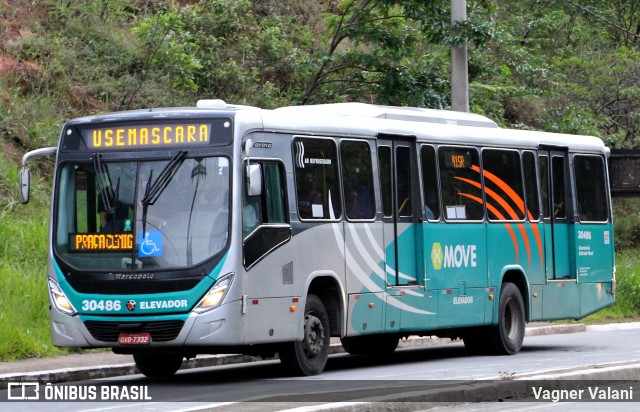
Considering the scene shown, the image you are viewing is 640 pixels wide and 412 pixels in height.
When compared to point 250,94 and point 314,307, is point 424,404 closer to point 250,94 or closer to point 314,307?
point 314,307

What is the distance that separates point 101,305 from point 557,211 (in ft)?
29.6

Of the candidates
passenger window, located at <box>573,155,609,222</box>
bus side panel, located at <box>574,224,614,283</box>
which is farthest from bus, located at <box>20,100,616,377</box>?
passenger window, located at <box>573,155,609,222</box>

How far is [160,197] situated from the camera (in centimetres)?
1419

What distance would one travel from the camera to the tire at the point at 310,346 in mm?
15055

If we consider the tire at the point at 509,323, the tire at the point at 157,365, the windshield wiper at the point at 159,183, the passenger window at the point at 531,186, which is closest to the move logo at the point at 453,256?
the tire at the point at 509,323

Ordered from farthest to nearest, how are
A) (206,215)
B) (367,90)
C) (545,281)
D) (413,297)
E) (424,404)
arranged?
(367,90), (545,281), (413,297), (206,215), (424,404)

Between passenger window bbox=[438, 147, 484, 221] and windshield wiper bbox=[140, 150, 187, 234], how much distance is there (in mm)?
5088

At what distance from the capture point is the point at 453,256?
18.2 meters

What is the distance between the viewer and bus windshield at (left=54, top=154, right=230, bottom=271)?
1405 centimetres

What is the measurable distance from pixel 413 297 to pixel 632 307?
13.9 meters

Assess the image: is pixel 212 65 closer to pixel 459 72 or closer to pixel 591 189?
pixel 459 72

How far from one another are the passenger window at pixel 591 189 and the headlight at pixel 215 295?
8852 mm

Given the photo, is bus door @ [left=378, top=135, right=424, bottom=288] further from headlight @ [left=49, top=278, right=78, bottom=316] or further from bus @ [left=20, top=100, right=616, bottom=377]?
headlight @ [left=49, top=278, right=78, bottom=316]

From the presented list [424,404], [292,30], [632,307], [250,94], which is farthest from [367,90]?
[424,404]
